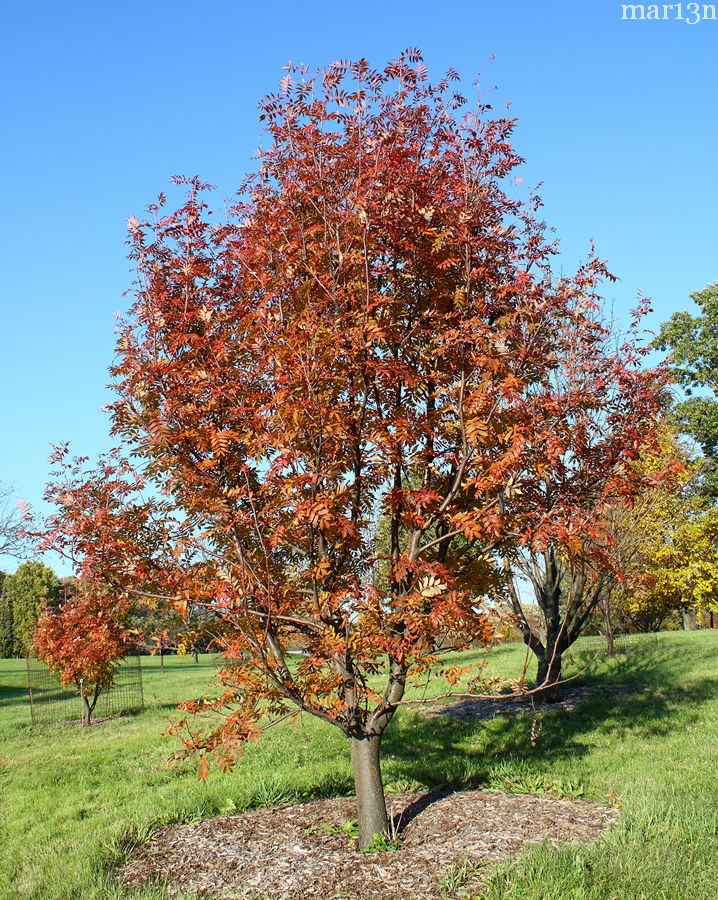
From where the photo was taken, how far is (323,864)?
5.26 metres

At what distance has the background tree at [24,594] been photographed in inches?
1866

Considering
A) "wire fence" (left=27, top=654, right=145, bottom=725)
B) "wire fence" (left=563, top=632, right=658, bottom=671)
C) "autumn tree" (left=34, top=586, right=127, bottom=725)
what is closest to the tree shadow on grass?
"wire fence" (left=563, top=632, right=658, bottom=671)

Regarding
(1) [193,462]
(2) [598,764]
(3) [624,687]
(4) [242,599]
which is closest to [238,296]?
(1) [193,462]

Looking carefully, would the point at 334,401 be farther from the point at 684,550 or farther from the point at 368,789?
the point at 684,550

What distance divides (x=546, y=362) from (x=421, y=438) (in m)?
1.18

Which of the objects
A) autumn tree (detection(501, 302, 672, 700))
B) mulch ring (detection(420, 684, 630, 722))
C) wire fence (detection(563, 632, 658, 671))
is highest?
autumn tree (detection(501, 302, 672, 700))

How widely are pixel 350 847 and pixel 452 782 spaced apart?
84.0 inches

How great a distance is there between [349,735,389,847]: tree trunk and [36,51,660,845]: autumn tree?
2 centimetres

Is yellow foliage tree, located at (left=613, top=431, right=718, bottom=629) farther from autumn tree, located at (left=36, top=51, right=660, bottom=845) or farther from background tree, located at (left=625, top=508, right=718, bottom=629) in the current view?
autumn tree, located at (left=36, top=51, right=660, bottom=845)

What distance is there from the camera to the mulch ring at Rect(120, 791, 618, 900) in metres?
4.89

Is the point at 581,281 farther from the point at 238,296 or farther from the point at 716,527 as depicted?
the point at 716,527

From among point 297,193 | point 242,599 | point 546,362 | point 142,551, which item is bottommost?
point 242,599

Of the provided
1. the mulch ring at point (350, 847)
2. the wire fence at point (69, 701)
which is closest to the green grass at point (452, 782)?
the mulch ring at point (350, 847)

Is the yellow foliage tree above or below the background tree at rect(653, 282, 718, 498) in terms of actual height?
below
